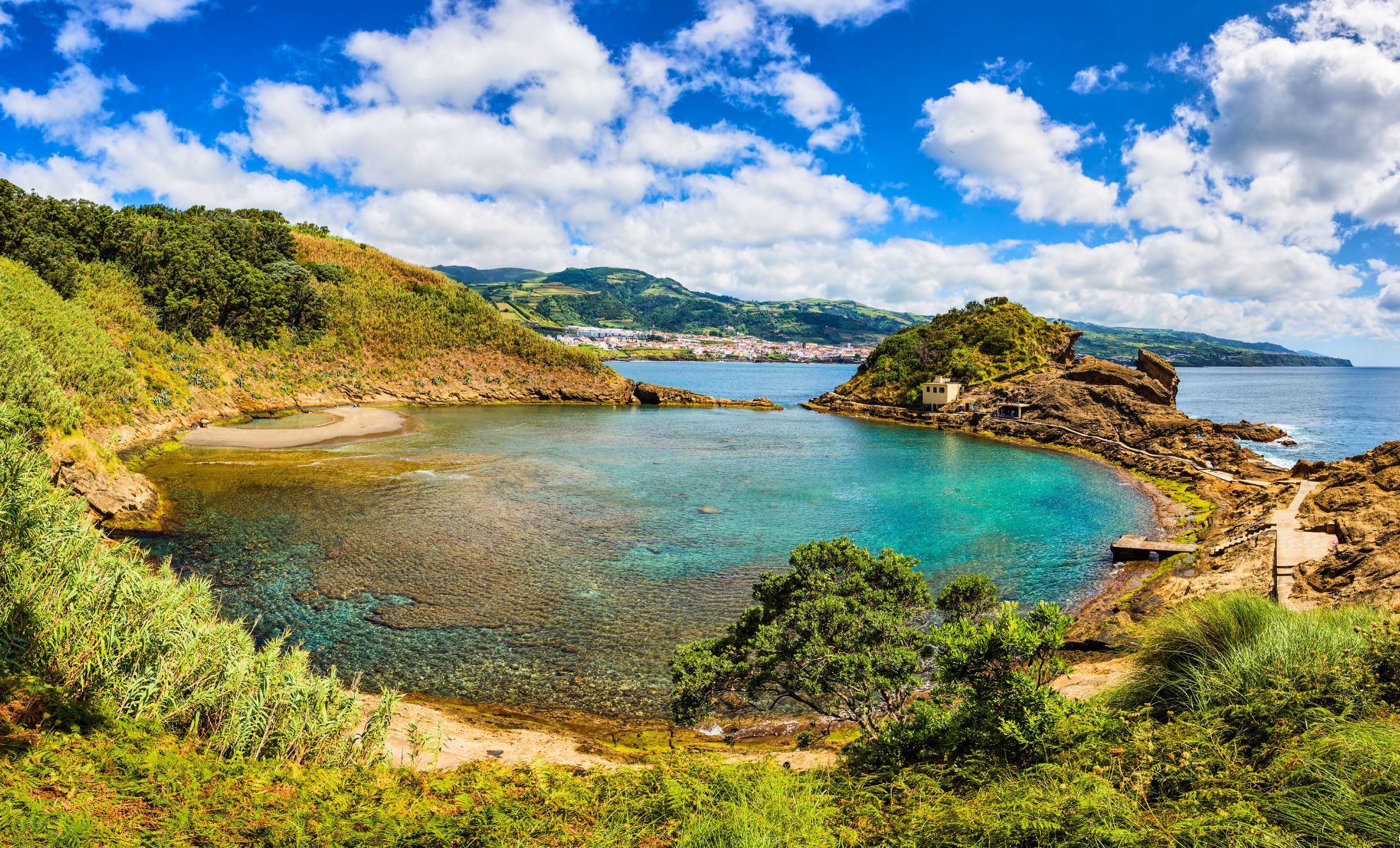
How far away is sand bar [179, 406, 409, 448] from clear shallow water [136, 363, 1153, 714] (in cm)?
305

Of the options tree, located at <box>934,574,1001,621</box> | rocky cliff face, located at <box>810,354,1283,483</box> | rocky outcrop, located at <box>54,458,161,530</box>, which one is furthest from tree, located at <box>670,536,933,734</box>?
rocky cliff face, located at <box>810,354,1283,483</box>

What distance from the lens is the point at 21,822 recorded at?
16.8 feet

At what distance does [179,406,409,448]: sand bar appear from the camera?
39781mm

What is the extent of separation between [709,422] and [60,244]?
192 feet

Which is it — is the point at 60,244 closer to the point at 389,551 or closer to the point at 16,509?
the point at 389,551

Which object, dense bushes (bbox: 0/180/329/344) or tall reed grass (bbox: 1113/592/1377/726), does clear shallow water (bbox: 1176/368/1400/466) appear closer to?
tall reed grass (bbox: 1113/592/1377/726)

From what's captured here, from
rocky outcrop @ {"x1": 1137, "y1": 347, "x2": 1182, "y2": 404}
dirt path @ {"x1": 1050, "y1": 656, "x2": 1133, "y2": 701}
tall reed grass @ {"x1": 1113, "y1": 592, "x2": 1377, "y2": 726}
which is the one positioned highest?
rocky outcrop @ {"x1": 1137, "y1": 347, "x2": 1182, "y2": 404}

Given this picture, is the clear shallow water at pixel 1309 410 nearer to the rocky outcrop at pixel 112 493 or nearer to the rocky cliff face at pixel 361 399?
the rocky cliff face at pixel 361 399

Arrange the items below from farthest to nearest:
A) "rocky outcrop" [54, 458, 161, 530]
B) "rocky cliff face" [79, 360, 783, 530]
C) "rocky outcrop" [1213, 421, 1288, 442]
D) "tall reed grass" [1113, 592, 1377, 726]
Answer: "rocky outcrop" [1213, 421, 1288, 442]
"rocky cliff face" [79, 360, 783, 530]
"rocky outcrop" [54, 458, 161, 530]
"tall reed grass" [1113, 592, 1377, 726]

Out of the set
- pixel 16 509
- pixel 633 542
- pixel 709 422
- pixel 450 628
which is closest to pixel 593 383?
pixel 709 422

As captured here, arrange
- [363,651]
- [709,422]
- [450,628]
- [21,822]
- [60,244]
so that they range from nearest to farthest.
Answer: [21,822], [363,651], [450,628], [60,244], [709,422]

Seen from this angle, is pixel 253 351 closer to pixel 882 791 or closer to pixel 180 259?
pixel 180 259

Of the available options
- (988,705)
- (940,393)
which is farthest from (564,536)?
(940,393)

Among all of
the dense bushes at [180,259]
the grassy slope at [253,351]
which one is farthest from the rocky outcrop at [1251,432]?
the dense bushes at [180,259]
